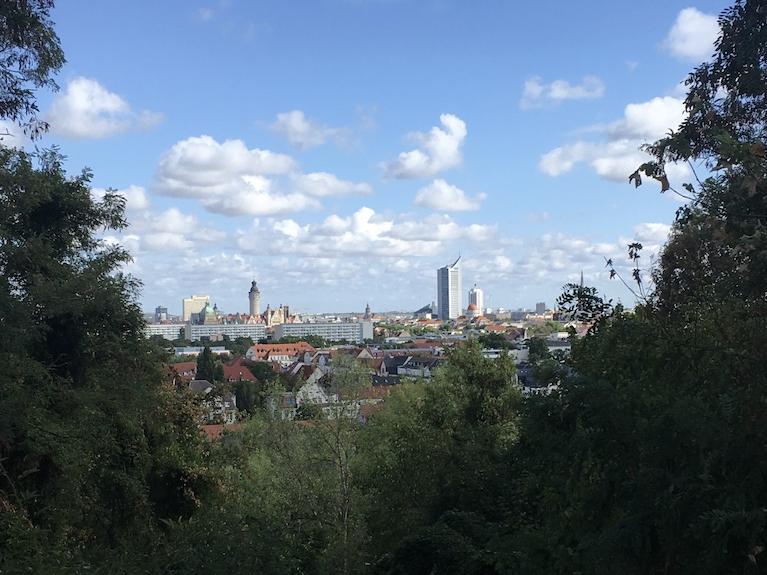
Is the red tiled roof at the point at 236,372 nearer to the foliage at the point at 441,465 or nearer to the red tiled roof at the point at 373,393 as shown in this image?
the red tiled roof at the point at 373,393

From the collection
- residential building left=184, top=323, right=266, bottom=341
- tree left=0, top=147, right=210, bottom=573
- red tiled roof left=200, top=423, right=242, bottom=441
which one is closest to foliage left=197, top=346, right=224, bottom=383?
red tiled roof left=200, top=423, right=242, bottom=441

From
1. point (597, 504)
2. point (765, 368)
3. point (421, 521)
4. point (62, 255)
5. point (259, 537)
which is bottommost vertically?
point (421, 521)

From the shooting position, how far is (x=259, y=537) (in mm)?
7652

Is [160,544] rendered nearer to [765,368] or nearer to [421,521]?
[421,521]

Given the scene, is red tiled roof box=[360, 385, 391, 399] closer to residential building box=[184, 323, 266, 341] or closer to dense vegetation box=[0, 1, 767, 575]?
dense vegetation box=[0, 1, 767, 575]

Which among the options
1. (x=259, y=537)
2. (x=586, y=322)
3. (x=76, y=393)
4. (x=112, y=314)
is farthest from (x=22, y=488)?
(x=586, y=322)

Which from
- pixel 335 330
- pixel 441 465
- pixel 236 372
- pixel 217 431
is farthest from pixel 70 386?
pixel 335 330

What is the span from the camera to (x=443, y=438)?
12.6 m

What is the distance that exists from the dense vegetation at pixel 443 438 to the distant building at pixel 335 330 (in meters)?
150

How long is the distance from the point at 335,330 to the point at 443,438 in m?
158

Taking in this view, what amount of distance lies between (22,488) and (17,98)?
16.0ft

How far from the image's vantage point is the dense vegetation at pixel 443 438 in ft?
13.6

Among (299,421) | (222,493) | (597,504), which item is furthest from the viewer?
(299,421)

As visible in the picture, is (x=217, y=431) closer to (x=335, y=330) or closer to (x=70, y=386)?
(x=70, y=386)
